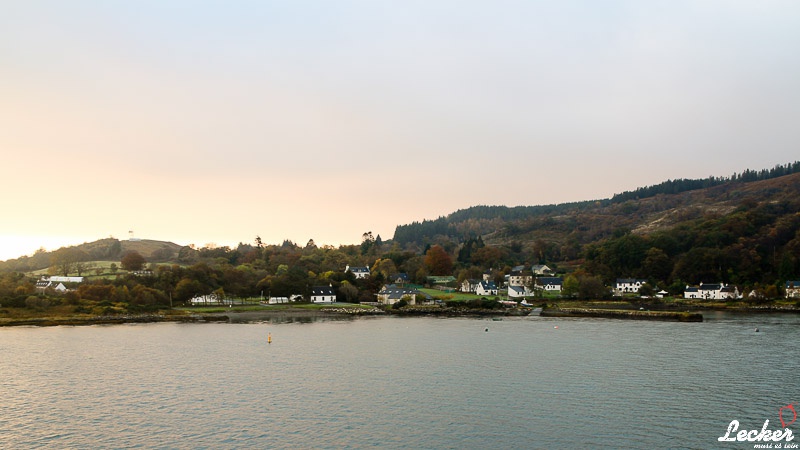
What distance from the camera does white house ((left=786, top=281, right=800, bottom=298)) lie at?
295 feet

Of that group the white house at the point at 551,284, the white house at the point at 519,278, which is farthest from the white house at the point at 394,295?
the white house at the point at 551,284

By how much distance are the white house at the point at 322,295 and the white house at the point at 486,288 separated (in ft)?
97.1

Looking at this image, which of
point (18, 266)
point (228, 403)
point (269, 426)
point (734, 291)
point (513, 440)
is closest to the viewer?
point (513, 440)

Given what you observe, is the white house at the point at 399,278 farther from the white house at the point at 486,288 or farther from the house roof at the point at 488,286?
the house roof at the point at 488,286

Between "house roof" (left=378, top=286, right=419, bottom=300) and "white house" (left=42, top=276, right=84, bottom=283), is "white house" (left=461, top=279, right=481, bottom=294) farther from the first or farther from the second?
"white house" (left=42, top=276, right=84, bottom=283)

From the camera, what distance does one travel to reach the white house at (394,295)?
93562 millimetres

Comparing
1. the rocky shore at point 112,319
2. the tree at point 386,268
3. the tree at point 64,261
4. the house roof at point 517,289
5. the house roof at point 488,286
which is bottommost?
the rocky shore at point 112,319

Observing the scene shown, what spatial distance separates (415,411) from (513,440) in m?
5.82

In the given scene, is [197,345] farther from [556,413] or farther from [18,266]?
[18,266]

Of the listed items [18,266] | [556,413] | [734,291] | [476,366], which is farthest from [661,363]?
[18,266]

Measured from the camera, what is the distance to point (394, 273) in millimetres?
122938

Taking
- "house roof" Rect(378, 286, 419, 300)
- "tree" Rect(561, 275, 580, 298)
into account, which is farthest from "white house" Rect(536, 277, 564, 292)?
"house roof" Rect(378, 286, 419, 300)

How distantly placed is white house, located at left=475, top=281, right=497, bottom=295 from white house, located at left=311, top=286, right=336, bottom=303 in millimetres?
29585

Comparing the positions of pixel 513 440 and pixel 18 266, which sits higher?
pixel 18 266
